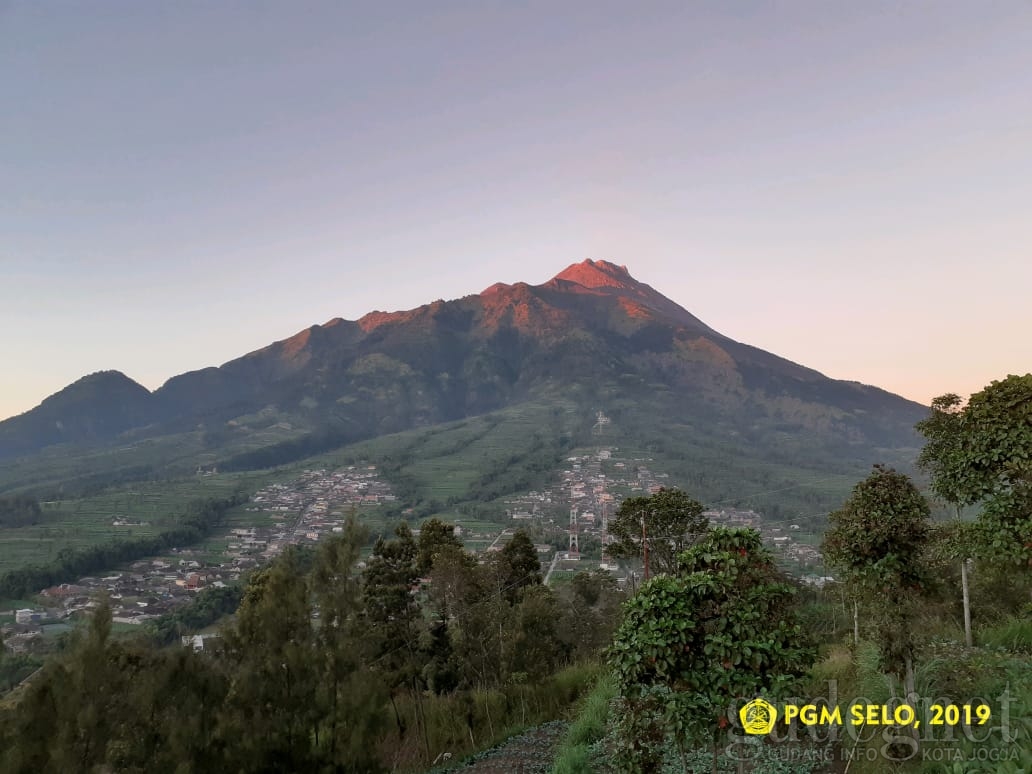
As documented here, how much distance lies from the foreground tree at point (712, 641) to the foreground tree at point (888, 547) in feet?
7.99

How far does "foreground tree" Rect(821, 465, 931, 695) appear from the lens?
6.65m

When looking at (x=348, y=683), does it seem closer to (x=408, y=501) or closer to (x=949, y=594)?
(x=949, y=594)

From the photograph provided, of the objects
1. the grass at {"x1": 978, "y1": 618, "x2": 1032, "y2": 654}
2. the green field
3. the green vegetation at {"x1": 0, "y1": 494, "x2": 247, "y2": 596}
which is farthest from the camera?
the green field

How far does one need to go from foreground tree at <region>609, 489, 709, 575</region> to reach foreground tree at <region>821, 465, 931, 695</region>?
16.9 m

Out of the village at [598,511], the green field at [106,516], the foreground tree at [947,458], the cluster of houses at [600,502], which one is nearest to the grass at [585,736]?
the foreground tree at [947,458]

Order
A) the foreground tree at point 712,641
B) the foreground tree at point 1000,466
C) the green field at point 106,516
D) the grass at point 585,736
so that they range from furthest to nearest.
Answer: the green field at point 106,516
the grass at point 585,736
the foreground tree at point 1000,466
the foreground tree at point 712,641

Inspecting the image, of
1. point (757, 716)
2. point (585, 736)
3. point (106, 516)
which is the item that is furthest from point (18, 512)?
point (757, 716)

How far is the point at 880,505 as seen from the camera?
6.88 meters

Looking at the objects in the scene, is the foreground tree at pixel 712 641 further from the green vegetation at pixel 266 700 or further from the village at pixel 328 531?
the village at pixel 328 531

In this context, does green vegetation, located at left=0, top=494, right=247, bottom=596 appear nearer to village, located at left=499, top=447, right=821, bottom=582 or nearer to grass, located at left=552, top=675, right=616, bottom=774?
village, located at left=499, top=447, right=821, bottom=582

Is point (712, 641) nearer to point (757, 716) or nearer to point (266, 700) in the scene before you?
point (757, 716)

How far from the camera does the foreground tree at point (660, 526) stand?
2389 centimetres

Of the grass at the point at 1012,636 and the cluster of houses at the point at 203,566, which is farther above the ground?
the grass at the point at 1012,636

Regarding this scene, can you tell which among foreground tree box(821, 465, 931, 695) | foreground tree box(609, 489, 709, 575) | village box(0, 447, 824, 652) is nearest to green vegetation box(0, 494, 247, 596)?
village box(0, 447, 824, 652)
